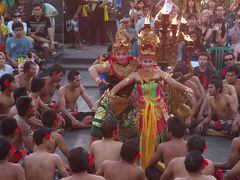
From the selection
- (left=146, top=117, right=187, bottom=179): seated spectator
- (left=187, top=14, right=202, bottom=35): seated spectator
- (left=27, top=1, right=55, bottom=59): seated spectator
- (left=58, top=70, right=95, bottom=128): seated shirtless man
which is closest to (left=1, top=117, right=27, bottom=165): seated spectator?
(left=146, top=117, right=187, bottom=179): seated spectator

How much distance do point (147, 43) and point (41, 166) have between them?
2.36 meters

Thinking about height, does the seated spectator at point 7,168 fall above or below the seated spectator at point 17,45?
below

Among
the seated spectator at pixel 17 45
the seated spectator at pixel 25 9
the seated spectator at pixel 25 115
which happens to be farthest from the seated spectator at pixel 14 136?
the seated spectator at pixel 25 9

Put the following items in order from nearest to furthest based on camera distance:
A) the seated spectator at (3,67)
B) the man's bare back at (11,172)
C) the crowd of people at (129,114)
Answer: the man's bare back at (11,172), the crowd of people at (129,114), the seated spectator at (3,67)

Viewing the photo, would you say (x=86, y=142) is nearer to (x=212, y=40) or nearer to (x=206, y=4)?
(x=212, y=40)

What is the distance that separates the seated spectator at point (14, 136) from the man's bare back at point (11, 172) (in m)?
0.72

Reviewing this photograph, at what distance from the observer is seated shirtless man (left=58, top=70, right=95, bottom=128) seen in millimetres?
10922

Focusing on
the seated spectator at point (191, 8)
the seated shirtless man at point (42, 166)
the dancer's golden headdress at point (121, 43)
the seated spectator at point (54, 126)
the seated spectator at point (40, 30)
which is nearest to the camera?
the seated shirtless man at point (42, 166)

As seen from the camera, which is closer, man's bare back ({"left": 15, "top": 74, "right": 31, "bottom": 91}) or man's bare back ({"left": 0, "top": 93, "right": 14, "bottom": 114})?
man's bare back ({"left": 0, "top": 93, "right": 14, "bottom": 114})

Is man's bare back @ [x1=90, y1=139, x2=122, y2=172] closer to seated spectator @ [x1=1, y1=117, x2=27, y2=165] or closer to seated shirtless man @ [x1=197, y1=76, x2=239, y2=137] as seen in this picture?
seated spectator @ [x1=1, y1=117, x2=27, y2=165]

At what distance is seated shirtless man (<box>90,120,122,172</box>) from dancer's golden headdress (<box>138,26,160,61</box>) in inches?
51.2

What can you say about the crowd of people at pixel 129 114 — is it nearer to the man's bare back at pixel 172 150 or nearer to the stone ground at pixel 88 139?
the man's bare back at pixel 172 150

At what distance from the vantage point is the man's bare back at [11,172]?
22.6ft

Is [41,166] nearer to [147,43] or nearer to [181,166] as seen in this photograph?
[181,166]
